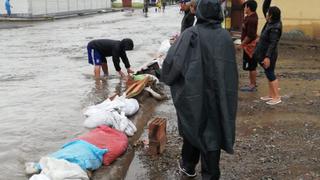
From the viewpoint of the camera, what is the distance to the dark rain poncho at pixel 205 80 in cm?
415

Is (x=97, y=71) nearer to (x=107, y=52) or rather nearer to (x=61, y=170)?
(x=107, y=52)

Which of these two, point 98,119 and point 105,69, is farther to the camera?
point 105,69

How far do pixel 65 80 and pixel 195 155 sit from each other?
277 inches

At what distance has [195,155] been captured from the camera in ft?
15.8

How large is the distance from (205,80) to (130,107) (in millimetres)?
3421

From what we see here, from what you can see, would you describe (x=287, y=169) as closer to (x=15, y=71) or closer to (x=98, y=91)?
(x=98, y=91)

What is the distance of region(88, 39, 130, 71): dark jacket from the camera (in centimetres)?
985

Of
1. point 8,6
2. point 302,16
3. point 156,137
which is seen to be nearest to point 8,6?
point 8,6

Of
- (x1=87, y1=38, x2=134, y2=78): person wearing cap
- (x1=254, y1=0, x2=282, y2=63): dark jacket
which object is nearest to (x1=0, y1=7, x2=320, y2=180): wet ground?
(x1=87, y1=38, x2=134, y2=78): person wearing cap

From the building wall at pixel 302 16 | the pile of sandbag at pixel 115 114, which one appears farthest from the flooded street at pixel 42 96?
the building wall at pixel 302 16

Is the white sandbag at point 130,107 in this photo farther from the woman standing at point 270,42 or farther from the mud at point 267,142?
the woman standing at point 270,42

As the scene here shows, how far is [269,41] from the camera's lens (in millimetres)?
7887

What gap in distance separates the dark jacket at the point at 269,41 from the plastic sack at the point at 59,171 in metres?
4.32

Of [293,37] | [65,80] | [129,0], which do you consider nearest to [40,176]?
[65,80]
